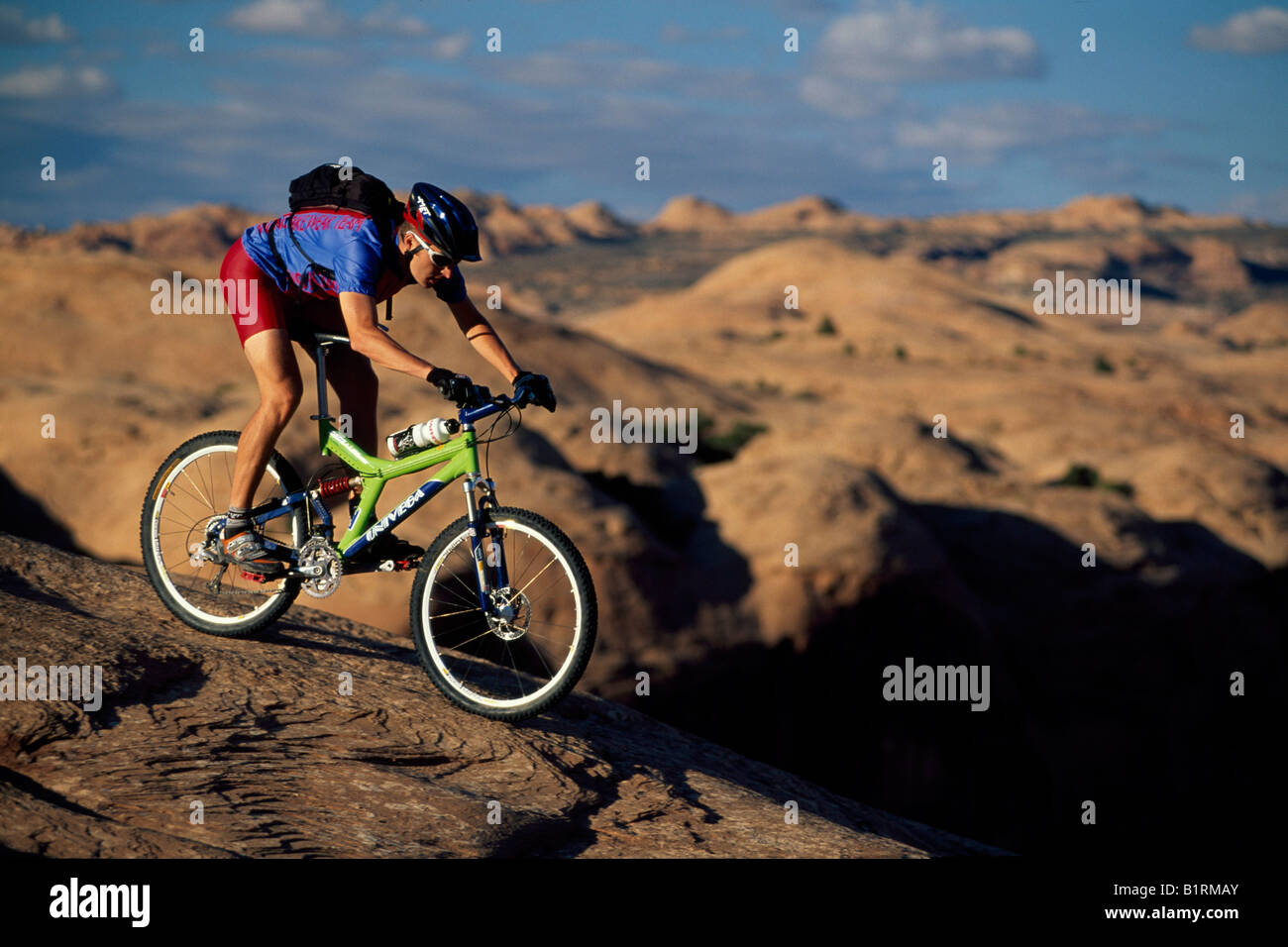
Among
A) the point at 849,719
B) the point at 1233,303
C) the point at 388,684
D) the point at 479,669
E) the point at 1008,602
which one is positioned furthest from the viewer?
the point at 1233,303

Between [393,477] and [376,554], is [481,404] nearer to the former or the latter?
[393,477]

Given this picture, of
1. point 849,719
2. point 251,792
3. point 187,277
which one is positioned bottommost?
point 849,719

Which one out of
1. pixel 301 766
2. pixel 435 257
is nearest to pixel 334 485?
pixel 435 257

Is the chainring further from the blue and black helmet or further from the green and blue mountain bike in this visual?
the blue and black helmet

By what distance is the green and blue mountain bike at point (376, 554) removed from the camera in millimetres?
5633

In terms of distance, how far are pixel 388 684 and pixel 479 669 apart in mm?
734

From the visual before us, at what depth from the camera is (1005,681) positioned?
58.9 feet

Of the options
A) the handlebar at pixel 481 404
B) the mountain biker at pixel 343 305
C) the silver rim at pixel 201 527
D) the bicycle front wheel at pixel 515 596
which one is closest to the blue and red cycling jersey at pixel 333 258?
the mountain biker at pixel 343 305

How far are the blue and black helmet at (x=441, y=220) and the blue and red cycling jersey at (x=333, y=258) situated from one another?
0.21 meters

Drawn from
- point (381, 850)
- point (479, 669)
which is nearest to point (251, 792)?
point (381, 850)

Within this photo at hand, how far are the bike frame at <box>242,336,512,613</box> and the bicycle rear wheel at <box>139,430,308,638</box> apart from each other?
0.13 m

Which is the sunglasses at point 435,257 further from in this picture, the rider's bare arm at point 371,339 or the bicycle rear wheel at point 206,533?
the bicycle rear wheel at point 206,533

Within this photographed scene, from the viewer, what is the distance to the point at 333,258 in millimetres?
5809
